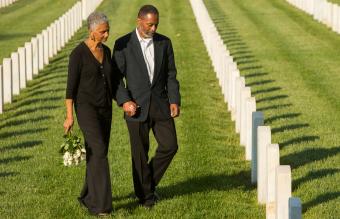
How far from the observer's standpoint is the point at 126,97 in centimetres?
1048

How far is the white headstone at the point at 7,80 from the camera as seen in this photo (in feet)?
67.7

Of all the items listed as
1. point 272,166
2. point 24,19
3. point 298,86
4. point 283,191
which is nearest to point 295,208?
point 283,191

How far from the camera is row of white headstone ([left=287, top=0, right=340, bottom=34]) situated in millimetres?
36281

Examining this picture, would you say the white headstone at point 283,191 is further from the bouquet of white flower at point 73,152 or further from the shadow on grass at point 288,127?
the shadow on grass at point 288,127

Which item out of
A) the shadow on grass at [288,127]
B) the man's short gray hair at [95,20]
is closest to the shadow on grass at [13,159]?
the shadow on grass at [288,127]

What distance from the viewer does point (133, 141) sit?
35.1 ft

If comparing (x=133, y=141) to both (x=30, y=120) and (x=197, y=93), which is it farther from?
(x=197, y=93)

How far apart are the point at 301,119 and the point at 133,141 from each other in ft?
24.4

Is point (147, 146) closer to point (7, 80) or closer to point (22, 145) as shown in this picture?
point (22, 145)

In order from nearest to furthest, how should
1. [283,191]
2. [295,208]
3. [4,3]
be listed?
[295,208] → [283,191] → [4,3]

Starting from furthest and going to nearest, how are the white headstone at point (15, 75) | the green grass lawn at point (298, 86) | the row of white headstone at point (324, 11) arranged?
1. the row of white headstone at point (324, 11)
2. the white headstone at point (15, 75)
3. the green grass lawn at point (298, 86)

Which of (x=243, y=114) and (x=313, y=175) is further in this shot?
(x=243, y=114)

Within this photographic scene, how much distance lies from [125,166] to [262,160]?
2765 millimetres

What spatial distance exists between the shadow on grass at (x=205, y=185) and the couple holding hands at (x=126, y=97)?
626 mm
